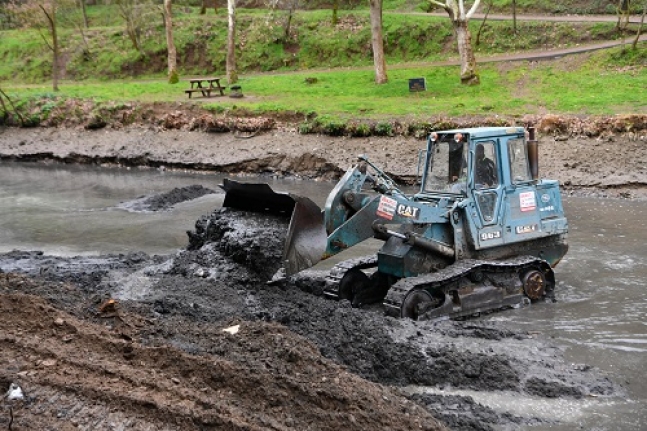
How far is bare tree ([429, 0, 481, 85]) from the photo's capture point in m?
29.6

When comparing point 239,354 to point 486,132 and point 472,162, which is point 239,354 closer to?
point 472,162

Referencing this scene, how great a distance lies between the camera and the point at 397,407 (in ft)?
24.3

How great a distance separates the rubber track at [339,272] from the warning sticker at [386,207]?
1.29m

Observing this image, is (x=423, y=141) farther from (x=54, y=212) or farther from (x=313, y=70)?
(x=313, y=70)

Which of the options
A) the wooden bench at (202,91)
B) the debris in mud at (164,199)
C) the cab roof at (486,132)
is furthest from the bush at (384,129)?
the cab roof at (486,132)

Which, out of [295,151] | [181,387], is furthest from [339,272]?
[295,151]

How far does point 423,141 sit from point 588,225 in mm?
8704

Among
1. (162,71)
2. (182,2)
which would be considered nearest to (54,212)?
(162,71)

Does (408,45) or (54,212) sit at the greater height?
(408,45)

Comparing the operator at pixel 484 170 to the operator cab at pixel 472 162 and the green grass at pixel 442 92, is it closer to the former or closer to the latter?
the operator cab at pixel 472 162

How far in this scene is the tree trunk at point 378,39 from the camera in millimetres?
32719

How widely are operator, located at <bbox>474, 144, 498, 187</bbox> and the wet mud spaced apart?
2370 millimetres

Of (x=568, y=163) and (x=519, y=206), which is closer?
(x=519, y=206)

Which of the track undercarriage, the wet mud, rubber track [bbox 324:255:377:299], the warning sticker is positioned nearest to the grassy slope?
the track undercarriage
